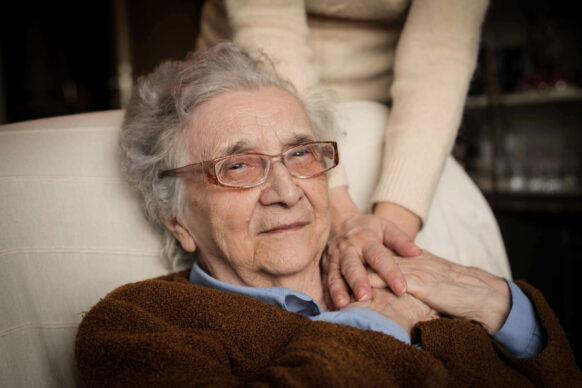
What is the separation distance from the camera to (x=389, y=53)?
1.75m

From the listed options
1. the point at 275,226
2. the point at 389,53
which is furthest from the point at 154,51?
the point at 275,226

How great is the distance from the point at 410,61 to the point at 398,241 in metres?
0.67

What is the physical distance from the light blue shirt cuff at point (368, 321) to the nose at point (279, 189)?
0.89 feet

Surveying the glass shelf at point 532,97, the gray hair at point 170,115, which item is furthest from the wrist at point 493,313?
the glass shelf at point 532,97

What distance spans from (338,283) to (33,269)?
774mm

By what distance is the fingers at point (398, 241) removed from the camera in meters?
1.19

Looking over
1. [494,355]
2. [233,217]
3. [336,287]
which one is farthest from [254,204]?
[494,355]

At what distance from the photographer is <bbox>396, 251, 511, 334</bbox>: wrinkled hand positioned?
43.7 inches

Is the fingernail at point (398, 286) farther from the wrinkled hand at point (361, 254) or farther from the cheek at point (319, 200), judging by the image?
the cheek at point (319, 200)

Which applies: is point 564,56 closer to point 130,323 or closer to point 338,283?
point 338,283

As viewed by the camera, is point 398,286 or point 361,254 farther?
A: point 361,254

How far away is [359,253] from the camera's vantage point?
1.18 meters

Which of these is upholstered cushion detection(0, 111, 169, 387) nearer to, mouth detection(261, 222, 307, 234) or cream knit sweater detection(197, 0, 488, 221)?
mouth detection(261, 222, 307, 234)

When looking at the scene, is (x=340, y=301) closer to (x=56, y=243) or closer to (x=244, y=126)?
(x=244, y=126)
